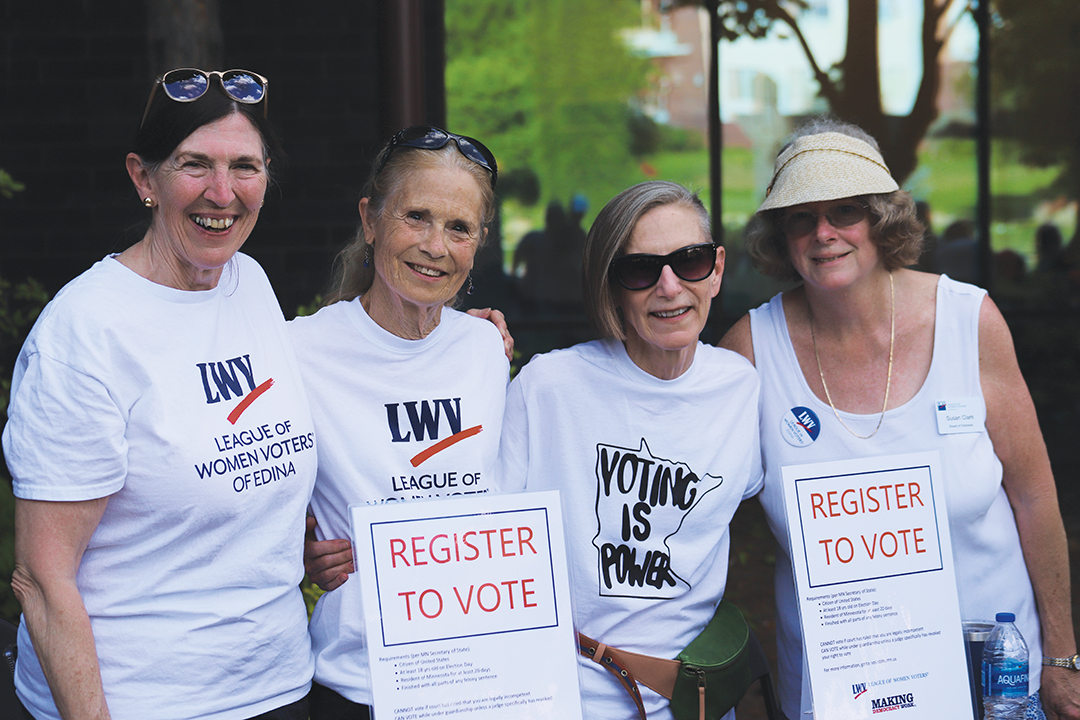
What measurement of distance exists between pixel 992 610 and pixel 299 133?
4.89 meters

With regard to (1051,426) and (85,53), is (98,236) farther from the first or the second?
(1051,426)

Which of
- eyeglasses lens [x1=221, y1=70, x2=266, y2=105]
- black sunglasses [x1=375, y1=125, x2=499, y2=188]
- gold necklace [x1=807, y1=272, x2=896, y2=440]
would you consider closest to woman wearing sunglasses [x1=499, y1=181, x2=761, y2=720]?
gold necklace [x1=807, y1=272, x2=896, y2=440]

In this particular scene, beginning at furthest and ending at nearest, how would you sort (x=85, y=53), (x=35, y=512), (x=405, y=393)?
1. (x=85, y=53)
2. (x=405, y=393)
3. (x=35, y=512)

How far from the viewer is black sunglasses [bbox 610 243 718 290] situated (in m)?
2.36

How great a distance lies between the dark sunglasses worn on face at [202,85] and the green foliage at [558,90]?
572cm

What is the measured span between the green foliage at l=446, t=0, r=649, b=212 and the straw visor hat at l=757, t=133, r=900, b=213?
5408 mm

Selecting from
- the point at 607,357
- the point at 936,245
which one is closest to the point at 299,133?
the point at 607,357

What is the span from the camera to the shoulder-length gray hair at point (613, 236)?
2.39m

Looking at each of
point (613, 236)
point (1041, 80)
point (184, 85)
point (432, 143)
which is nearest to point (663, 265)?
point (613, 236)

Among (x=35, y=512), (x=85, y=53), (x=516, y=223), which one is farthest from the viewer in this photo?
(x=516, y=223)

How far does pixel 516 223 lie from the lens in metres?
8.16

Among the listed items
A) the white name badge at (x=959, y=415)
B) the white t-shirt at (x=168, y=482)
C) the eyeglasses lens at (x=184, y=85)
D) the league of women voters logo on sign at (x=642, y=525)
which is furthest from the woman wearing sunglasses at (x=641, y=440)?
the eyeglasses lens at (x=184, y=85)

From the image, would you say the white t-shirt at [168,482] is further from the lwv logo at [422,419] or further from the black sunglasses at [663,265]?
the black sunglasses at [663,265]

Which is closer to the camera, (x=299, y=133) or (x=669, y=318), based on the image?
(x=669, y=318)
